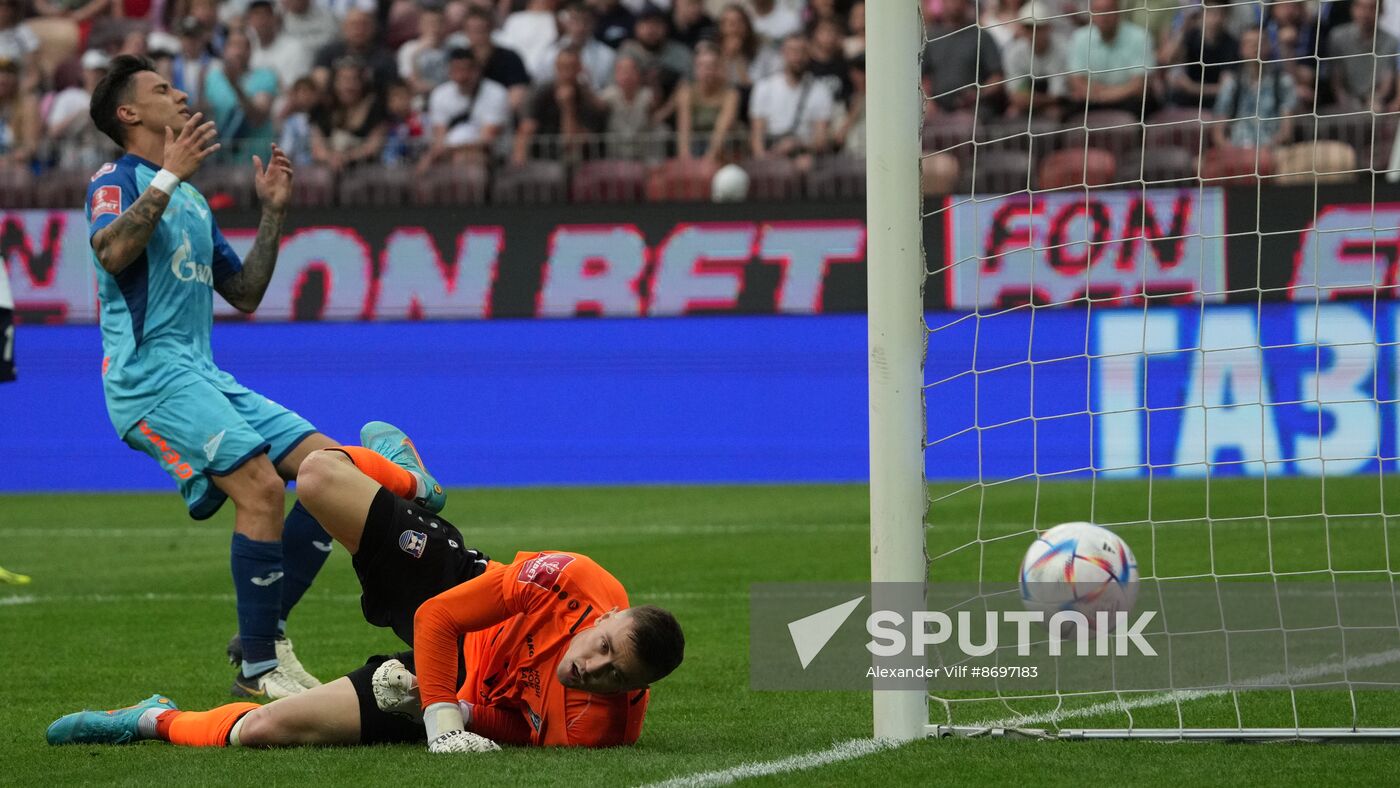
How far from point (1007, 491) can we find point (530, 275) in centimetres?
455

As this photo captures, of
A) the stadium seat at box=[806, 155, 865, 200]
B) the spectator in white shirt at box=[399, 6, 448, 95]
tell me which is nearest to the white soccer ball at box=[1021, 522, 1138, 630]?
the stadium seat at box=[806, 155, 865, 200]

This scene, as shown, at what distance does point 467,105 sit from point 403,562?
1245 cm

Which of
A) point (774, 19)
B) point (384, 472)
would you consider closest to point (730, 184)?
point (774, 19)

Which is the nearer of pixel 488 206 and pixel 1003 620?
pixel 1003 620

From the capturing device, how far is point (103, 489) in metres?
15.8

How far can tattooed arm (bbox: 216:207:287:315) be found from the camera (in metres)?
6.13

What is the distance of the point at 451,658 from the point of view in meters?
4.36

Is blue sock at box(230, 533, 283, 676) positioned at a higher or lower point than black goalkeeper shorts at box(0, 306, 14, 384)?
lower

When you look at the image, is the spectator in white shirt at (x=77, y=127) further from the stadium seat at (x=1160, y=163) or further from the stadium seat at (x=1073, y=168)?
the stadium seat at (x=1160, y=163)

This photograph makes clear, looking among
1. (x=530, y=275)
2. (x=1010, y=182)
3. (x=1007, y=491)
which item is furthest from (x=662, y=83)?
(x=1007, y=491)

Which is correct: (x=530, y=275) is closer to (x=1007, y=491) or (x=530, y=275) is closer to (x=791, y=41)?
(x=791, y=41)

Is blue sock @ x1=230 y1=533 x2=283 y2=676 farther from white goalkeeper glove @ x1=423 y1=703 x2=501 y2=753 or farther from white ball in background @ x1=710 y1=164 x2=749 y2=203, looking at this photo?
white ball in background @ x1=710 y1=164 x2=749 y2=203

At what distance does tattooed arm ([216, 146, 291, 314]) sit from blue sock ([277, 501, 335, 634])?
0.81 metres

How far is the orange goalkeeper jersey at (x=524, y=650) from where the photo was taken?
4.37 metres
